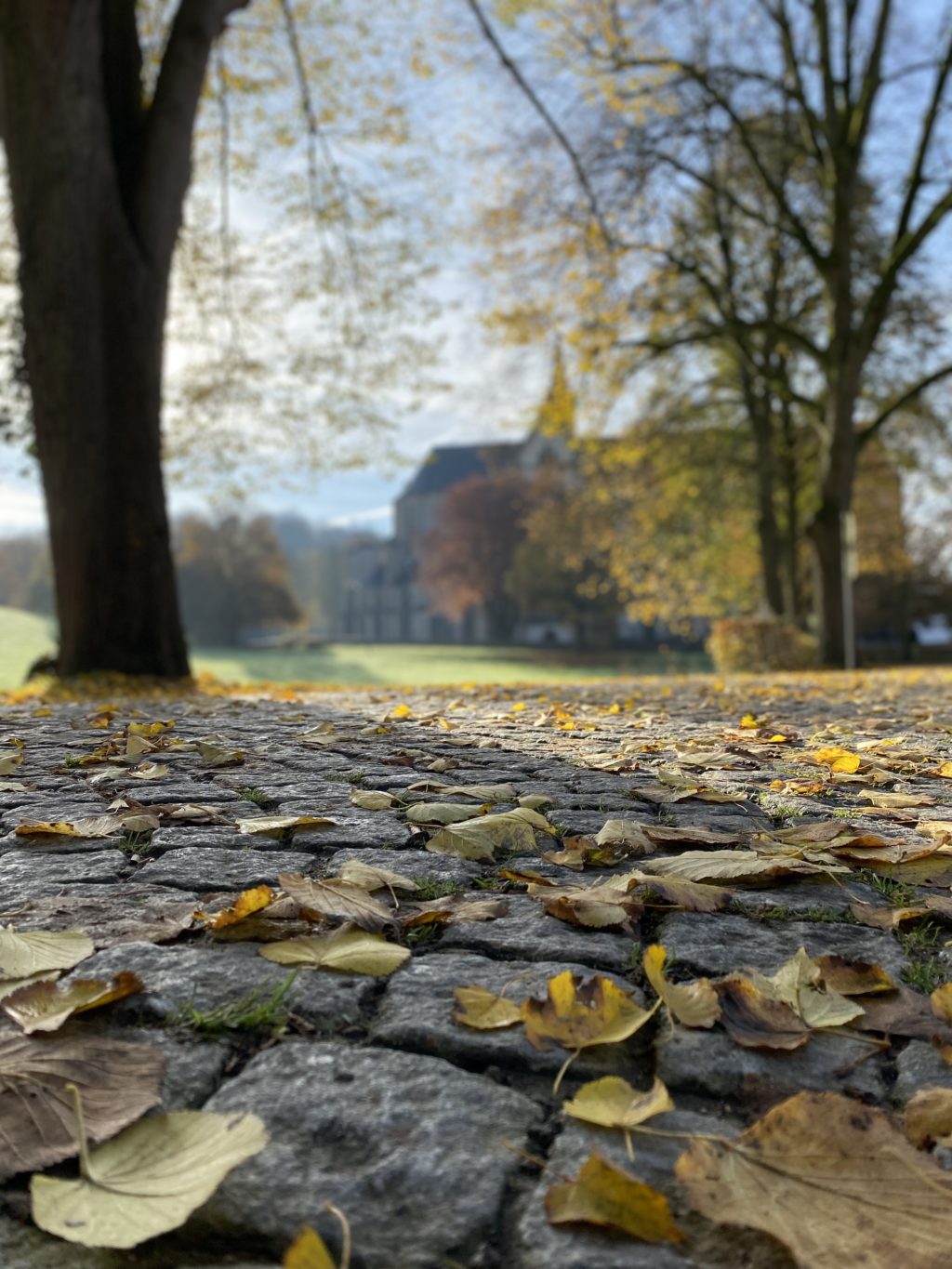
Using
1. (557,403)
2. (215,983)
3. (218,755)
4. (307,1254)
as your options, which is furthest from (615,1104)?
(557,403)

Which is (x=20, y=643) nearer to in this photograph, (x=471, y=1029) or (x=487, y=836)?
(x=487, y=836)

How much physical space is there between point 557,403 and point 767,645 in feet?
17.9

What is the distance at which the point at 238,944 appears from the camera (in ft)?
5.39

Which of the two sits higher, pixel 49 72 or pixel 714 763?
pixel 49 72

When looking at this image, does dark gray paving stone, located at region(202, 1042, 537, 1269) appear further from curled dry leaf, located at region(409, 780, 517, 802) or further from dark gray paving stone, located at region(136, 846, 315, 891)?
curled dry leaf, located at region(409, 780, 517, 802)

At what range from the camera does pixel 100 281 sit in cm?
952

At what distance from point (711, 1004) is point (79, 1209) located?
2.74ft

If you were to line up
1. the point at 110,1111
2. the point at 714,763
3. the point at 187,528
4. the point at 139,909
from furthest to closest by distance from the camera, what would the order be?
the point at 187,528 < the point at 714,763 < the point at 139,909 < the point at 110,1111

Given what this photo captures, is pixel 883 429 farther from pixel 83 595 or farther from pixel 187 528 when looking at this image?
pixel 187 528

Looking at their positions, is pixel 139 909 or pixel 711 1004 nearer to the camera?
pixel 711 1004

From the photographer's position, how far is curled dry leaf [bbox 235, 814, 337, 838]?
7.80ft

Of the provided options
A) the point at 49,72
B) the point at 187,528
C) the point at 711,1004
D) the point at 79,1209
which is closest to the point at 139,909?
the point at 79,1209

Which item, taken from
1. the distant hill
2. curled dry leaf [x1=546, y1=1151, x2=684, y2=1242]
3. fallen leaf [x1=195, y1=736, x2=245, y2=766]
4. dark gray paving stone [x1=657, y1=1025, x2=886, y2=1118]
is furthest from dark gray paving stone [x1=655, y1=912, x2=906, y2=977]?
the distant hill

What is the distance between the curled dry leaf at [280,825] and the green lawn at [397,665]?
21.4 metres
